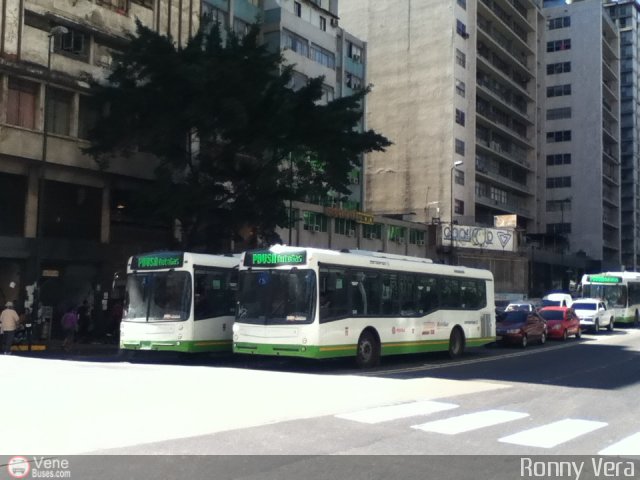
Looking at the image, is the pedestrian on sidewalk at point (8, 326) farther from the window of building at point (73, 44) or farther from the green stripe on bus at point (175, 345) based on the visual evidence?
the window of building at point (73, 44)

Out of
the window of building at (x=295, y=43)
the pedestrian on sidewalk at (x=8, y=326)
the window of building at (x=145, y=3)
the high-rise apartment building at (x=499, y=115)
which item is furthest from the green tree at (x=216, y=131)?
the high-rise apartment building at (x=499, y=115)

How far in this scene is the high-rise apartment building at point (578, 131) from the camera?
87.0 m

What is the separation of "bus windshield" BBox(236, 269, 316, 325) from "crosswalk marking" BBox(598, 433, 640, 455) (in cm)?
854

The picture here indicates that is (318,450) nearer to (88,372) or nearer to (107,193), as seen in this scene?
(88,372)

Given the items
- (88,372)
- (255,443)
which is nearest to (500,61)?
(88,372)

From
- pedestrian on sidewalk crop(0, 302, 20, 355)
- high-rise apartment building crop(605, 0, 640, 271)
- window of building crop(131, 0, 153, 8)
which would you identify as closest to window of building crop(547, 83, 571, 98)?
high-rise apartment building crop(605, 0, 640, 271)

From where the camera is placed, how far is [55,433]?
8852 millimetres

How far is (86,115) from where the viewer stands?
30516mm

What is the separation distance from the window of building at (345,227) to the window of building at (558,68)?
53269mm

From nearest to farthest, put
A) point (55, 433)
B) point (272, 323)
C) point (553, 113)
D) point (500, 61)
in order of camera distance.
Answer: point (55, 433) → point (272, 323) → point (500, 61) → point (553, 113)

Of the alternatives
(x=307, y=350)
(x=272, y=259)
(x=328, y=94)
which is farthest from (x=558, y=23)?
(x=307, y=350)

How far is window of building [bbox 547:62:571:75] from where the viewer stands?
9000cm

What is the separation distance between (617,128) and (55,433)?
10064 cm

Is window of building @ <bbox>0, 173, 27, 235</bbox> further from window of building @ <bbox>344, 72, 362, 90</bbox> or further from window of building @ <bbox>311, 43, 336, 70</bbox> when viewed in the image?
window of building @ <bbox>344, 72, 362, 90</bbox>
